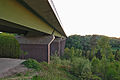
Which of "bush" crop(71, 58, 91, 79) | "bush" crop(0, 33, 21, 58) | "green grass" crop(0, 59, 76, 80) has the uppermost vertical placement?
"bush" crop(0, 33, 21, 58)

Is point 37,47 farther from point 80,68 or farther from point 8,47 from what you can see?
point 80,68

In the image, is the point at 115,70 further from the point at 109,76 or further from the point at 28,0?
the point at 28,0

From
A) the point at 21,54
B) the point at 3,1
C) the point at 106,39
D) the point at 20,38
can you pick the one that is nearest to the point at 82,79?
the point at 21,54

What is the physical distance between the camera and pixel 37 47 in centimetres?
988

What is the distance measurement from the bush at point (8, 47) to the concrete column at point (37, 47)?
5.38 ft

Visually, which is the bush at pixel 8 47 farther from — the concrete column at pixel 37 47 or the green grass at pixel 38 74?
the green grass at pixel 38 74

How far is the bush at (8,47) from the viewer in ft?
38.6

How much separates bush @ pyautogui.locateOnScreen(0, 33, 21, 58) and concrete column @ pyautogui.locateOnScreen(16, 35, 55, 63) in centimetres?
164

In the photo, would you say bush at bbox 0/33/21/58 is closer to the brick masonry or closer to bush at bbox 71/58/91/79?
the brick masonry

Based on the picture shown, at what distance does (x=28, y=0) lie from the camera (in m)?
3.22

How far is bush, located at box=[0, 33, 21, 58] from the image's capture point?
38.6 ft

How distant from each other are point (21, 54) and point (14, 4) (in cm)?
893

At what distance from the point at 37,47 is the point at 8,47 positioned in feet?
16.6

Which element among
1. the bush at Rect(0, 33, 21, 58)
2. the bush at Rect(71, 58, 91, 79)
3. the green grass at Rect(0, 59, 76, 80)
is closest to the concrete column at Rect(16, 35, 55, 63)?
the bush at Rect(0, 33, 21, 58)
